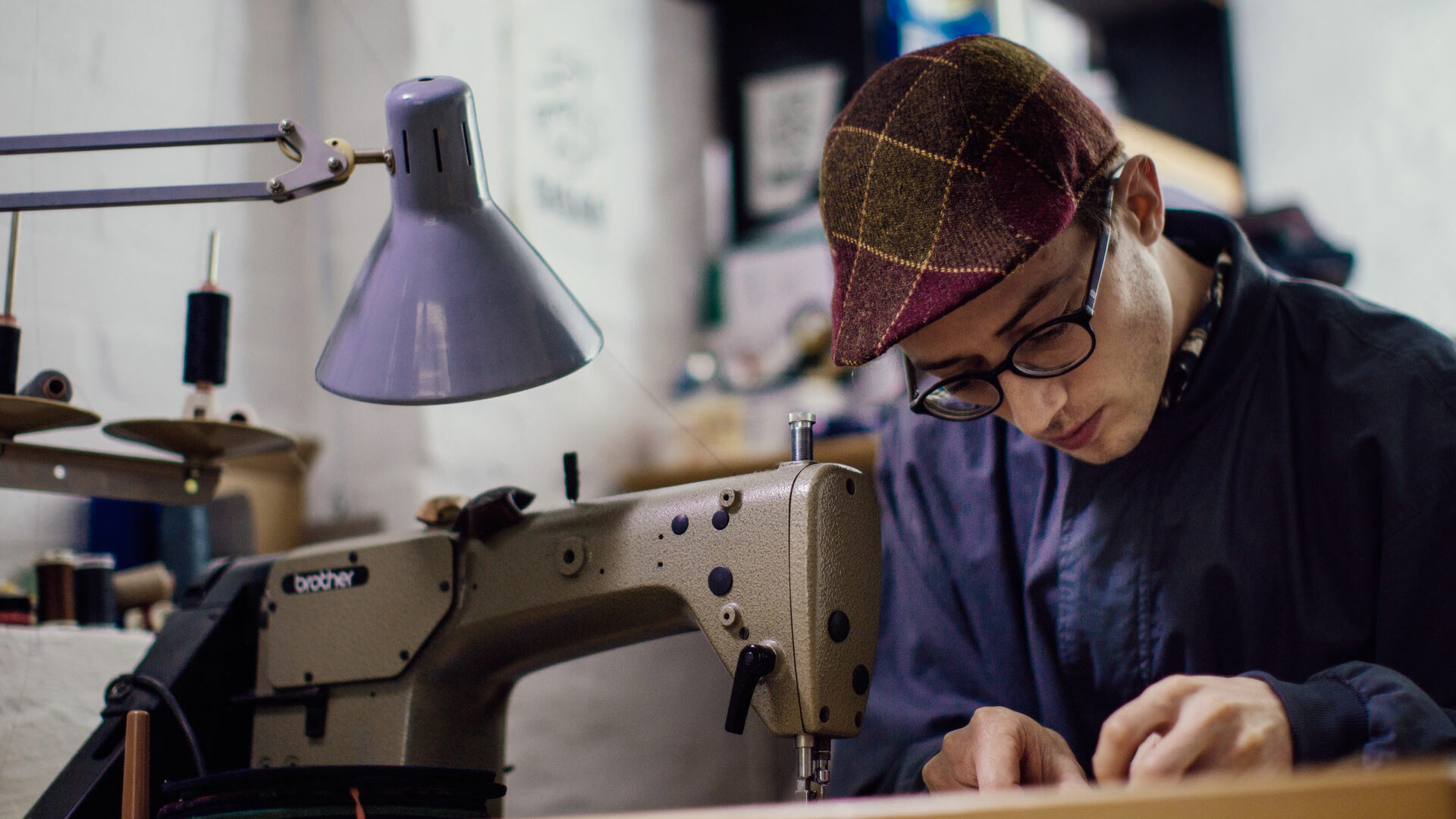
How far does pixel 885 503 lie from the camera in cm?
126

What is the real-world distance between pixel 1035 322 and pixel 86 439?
0.93 meters

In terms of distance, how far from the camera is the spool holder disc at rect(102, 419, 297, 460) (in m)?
0.97

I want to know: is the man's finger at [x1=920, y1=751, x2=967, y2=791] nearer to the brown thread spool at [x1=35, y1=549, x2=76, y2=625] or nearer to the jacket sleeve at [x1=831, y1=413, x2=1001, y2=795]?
the jacket sleeve at [x1=831, y1=413, x2=1001, y2=795]

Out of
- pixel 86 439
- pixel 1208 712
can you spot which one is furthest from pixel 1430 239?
pixel 86 439

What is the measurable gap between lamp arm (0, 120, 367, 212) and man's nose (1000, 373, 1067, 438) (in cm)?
52

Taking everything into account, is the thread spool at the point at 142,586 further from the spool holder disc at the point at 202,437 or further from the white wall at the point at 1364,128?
the white wall at the point at 1364,128

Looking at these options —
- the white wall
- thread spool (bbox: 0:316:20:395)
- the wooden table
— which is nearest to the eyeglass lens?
the wooden table

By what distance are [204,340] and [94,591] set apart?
349 mm

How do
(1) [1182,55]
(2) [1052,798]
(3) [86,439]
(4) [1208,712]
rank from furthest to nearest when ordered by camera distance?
(1) [1182,55] < (3) [86,439] < (4) [1208,712] < (2) [1052,798]

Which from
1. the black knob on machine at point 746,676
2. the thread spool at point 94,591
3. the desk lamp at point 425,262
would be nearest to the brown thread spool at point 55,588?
the thread spool at point 94,591

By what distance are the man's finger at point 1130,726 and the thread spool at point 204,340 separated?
0.78 meters

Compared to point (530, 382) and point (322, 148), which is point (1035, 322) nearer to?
point (530, 382)

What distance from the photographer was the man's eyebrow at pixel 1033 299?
893mm

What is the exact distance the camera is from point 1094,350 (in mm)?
938
